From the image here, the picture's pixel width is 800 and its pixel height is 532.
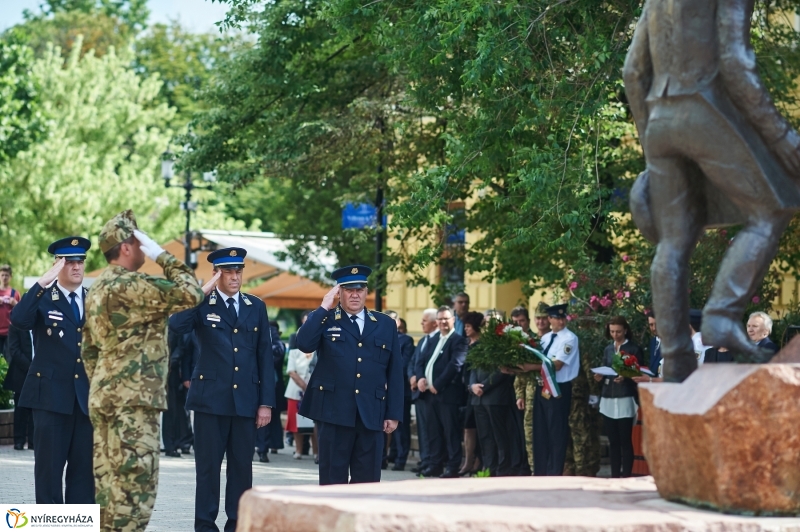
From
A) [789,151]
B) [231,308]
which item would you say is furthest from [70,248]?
[789,151]

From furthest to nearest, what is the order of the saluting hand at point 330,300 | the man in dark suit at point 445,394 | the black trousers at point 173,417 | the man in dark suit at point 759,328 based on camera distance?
the black trousers at point 173,417 → the man in dark suit at point 445,394 → the man in dark suit at point 759,328 → the saluting hand at point 330,300

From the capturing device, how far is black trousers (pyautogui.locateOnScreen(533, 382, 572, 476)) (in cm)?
1468

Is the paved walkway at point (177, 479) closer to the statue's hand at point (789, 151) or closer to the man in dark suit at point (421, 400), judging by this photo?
the man in dark suit at point (421, 400)

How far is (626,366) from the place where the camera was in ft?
43.2

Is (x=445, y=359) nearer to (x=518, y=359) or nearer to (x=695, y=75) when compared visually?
(x=518, y=359)

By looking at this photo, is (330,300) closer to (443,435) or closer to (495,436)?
(495,436)

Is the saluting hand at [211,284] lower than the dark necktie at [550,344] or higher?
higher

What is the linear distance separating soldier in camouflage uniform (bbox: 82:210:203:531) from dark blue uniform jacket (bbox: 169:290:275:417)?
1.53 meters

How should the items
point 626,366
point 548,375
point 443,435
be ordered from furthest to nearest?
1. point 443,435
2. point 548,375
3. point 626,366

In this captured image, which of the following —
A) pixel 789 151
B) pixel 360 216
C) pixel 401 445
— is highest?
pixel 360 216

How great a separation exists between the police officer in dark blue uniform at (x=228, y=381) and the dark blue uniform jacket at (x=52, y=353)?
78 centimetres

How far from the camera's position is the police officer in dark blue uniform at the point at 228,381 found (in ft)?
32.5

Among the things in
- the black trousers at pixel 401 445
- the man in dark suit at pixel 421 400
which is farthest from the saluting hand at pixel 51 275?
the black trousers at pixel 401 445

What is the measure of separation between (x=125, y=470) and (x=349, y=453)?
262 cm
